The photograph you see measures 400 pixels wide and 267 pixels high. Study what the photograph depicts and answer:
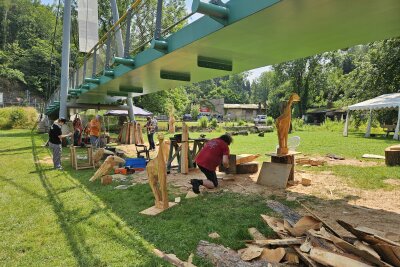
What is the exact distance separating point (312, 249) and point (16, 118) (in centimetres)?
3883

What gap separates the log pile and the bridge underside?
3.08 metres

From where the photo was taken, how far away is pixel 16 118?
3559cm

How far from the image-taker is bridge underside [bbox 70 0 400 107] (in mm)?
4601

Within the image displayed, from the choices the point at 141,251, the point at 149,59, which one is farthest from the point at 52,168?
the point at 141,251

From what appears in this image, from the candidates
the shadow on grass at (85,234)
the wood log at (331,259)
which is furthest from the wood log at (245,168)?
the wood log at (331,259)

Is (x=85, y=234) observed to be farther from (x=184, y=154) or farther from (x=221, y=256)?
(x=184, y=154)

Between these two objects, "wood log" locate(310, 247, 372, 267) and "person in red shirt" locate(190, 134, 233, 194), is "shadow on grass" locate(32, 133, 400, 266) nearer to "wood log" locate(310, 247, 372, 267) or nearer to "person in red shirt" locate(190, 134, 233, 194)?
"person in red shirt" locate(190, 134, 233, 194)

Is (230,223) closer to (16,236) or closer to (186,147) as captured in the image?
(16,236)

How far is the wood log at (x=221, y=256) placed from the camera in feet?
12.8

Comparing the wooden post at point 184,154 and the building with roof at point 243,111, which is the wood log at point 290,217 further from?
the building with roof at point 243,111

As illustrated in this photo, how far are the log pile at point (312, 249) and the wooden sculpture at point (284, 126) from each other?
394 cm

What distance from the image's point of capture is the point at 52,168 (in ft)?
38.7

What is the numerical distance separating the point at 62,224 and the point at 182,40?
432 centimetres

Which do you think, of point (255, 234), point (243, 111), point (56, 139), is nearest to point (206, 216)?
point (255, 234)
